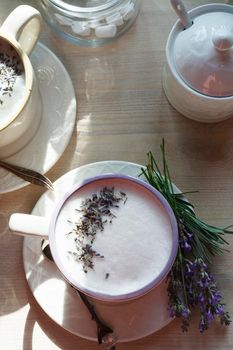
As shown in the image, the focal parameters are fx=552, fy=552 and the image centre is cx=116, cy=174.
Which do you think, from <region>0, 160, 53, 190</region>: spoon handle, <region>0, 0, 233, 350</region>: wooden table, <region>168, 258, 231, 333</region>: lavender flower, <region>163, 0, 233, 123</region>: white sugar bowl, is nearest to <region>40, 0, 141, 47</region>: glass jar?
<region>0, 0, 233, 350</region>: wooden table

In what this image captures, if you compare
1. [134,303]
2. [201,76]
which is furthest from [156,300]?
[201,76]

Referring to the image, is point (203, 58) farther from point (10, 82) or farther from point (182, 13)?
point (10, 82)

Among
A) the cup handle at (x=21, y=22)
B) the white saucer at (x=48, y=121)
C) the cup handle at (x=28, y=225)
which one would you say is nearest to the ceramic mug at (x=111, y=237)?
the cup handle at (x=28, y=225)

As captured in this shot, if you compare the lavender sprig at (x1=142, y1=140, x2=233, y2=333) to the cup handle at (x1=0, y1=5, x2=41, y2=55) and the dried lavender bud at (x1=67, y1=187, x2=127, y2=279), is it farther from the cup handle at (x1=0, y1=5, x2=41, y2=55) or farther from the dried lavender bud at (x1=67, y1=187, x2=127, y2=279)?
the cup handle at (x1=0, y1=5, x2=41, y2=55)

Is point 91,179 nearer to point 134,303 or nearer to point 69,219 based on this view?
point 69,219

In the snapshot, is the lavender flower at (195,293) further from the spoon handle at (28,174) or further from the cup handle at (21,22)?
the cup handle at (21,22)

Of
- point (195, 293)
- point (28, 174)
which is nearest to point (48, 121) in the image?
point (28, 174)
